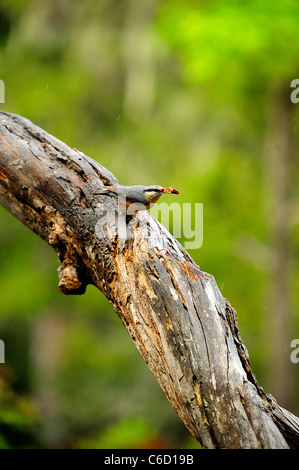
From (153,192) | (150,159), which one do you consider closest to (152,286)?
(153,192)

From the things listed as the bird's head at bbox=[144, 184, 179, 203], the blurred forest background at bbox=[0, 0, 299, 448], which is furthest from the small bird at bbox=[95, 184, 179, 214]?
the blurred forest background at bbox=[0, 0, 299, 448]

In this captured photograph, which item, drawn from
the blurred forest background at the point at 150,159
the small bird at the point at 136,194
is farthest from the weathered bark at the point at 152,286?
the blurred forest background at the point at 150,159

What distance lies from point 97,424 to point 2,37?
704 centimetres

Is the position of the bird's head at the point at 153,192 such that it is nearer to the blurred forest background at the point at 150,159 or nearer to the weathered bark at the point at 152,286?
the weathered bark at the point at 152,286

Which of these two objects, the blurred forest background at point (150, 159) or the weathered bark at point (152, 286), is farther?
the blurred forest background at point (150, 159)

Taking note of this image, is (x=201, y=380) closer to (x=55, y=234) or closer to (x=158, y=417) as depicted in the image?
(x=55, y=234)

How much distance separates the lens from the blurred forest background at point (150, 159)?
230 inches

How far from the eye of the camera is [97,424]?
31.1 ft

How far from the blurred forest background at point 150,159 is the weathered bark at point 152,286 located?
316cm

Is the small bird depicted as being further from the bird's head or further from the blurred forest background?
the blurred forest background

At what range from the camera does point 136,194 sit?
7.58 feet

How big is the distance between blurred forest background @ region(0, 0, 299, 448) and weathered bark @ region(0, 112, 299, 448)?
10.4ft

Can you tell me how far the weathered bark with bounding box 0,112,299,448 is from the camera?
1.94m

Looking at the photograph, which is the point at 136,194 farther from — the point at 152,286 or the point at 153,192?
the point at 152,286
